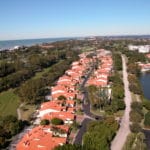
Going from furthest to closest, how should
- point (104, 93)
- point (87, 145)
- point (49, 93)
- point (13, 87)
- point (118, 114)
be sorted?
1. point (13, 87)
2. point (49, 93)
3. point (104, 93)
4. point (118, 114)
5. point (87, 145)

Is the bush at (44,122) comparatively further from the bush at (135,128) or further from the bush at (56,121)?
the bush at (135,128)

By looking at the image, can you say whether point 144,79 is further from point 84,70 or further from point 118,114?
point 118,114

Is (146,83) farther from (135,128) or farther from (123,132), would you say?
(135,128)

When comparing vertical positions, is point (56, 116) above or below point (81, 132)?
above

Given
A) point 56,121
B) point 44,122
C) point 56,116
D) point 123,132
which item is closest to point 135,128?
point 123,132

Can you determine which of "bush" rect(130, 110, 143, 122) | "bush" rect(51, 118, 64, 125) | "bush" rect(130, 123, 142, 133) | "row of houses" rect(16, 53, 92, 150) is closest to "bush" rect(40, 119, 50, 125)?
"row of houses" rect(16, 53, 92, 150)

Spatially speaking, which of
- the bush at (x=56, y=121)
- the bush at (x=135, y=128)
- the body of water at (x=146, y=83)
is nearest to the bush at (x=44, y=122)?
the bush at (x=56, y=121)

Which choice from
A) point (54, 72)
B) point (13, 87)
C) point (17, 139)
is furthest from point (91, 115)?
point (54, 72)
